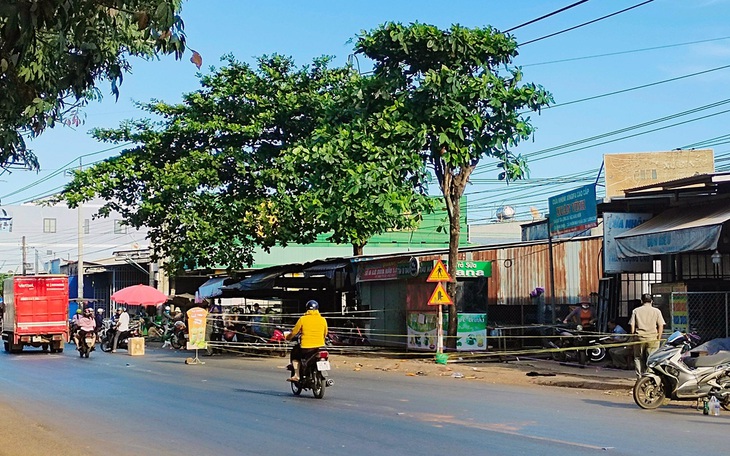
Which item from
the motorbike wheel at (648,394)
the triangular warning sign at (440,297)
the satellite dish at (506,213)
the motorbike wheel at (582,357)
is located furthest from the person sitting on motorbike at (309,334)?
the satellite dish at (506,213)

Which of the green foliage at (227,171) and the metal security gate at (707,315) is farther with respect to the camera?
the green foliage at (227,171)

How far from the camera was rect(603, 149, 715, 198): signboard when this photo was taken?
32.4 m

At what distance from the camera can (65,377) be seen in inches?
813

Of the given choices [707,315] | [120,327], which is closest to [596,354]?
[707,315]

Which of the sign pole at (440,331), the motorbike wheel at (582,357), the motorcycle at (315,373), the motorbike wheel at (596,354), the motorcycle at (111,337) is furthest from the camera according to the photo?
the motorcycle at (111,337)

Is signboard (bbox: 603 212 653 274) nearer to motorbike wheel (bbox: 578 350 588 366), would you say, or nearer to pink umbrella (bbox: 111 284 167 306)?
motorbike wheel (bbox: 578 350 588 366)

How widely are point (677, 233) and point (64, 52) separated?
13934 millimetres

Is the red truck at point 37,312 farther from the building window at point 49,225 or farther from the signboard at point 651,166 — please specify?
the building window at point 49,225

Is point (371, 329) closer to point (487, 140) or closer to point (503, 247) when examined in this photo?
point (503, 247)

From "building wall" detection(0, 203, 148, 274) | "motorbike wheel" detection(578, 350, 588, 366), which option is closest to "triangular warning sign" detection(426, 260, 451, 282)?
"motorbike wheel" detection(578, 350, 588, 366)

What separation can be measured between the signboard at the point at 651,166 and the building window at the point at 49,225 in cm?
6149

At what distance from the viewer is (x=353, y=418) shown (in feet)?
40.6

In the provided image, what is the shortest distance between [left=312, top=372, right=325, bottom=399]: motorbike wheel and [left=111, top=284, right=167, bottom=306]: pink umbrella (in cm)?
2522

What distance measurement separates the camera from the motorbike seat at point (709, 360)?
13133 millimetres
